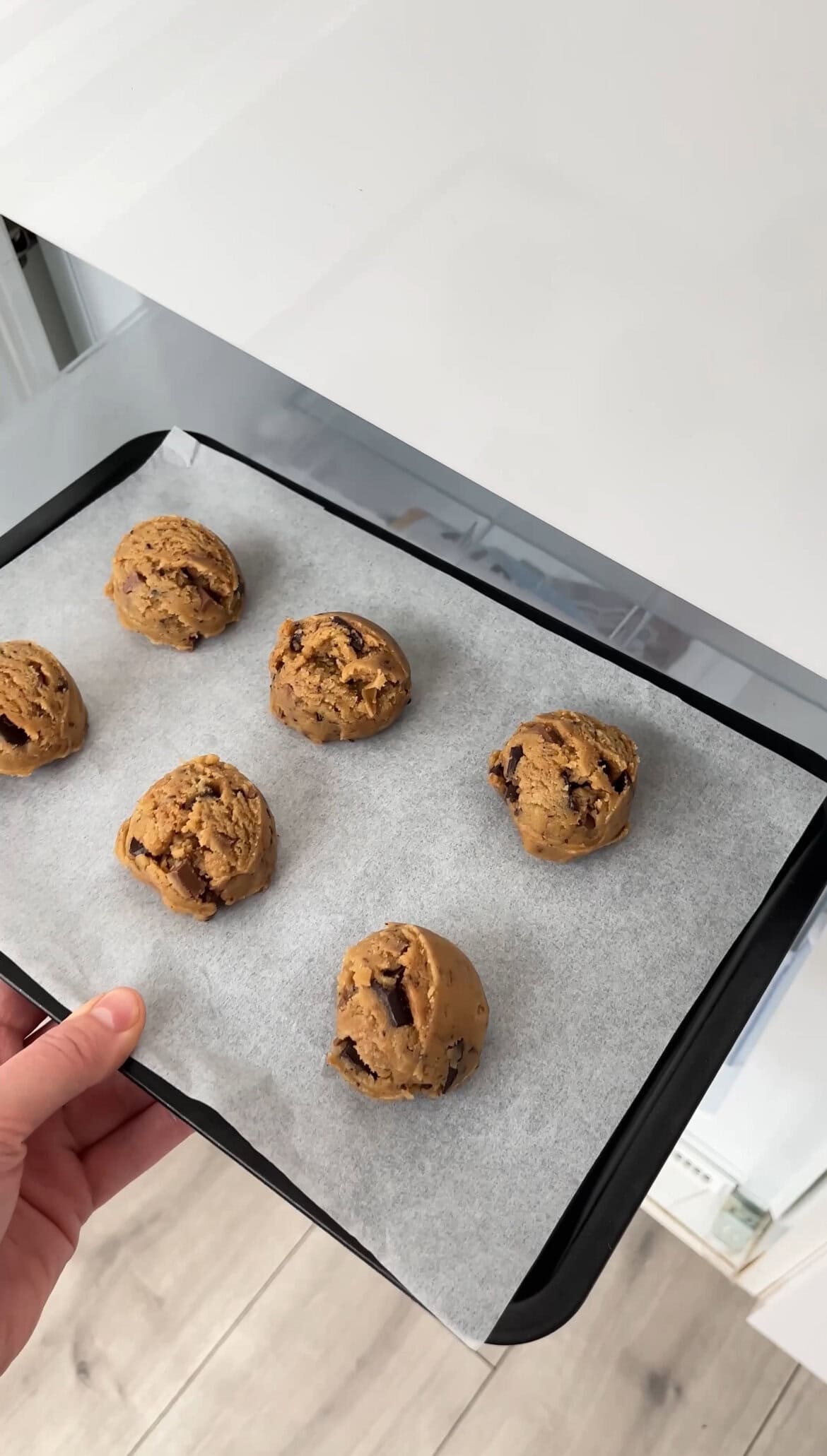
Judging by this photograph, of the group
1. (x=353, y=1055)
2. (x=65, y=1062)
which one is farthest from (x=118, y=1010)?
(x=353, y=1055)

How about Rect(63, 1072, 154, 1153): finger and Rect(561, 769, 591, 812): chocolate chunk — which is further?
Rect(63, 1072, 154, 1153): finger

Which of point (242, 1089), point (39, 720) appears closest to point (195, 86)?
point (39, 720)

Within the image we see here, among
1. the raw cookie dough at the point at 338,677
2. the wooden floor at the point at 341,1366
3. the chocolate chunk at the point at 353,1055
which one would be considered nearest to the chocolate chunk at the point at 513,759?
the raw cookie dough at the point at 338,677

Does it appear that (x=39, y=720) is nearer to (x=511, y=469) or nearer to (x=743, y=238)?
(x=511, y=469)

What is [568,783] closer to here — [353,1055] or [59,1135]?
[353,1055]

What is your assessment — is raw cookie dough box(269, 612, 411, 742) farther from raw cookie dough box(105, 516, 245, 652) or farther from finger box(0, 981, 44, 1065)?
finger box(0, 981, 44, 1065)

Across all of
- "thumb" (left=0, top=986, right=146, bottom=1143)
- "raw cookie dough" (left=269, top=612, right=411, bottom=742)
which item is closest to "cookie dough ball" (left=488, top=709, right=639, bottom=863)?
"raw cookie dough" (left=269, top=612, right=411, bottom=742)
